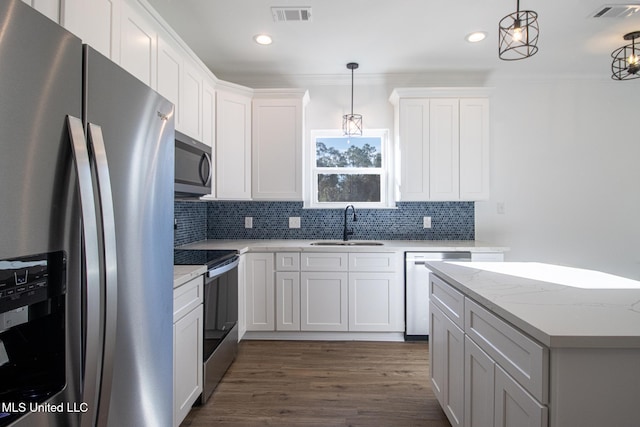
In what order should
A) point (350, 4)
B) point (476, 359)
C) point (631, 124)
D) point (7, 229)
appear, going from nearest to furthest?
point (7, 229), point (476, 359), point (350, 4), point (631, 124)

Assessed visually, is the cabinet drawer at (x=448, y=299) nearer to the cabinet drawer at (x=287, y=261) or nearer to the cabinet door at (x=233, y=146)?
the cabinet drawer at (x=287, y=261)

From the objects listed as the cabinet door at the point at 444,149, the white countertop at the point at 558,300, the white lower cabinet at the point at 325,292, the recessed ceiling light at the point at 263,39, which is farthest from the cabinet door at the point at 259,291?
the recessed ceiling light at the point at 263,39

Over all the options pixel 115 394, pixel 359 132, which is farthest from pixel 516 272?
pixel 359 132

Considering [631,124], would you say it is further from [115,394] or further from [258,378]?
[115,394]

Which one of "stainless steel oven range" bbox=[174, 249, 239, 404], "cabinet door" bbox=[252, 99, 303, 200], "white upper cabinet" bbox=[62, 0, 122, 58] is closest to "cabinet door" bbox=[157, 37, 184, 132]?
"white upper cabinet" bbox=[62, 0, 122, 58]

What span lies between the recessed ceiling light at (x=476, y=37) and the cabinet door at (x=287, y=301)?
2526mm

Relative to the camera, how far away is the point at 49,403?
677 millimetres

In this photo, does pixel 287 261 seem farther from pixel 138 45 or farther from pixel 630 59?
pixel 630 59

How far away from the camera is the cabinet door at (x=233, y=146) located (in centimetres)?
304

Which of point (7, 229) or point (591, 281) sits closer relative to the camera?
point (7, 229)

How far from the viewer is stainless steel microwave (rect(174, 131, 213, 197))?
6.46 ft

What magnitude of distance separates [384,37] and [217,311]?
2536 millimetres

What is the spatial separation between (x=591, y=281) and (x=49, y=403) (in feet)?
6.58

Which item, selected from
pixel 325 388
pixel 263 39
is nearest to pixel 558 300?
pixel 325 388
